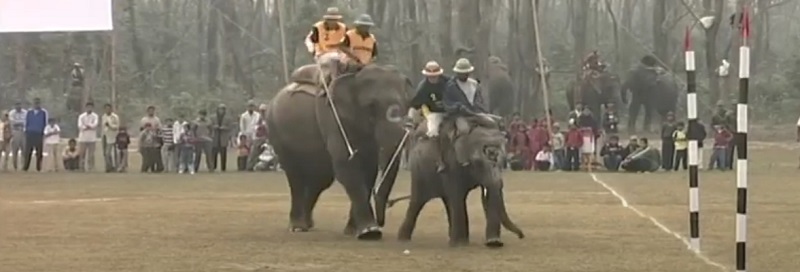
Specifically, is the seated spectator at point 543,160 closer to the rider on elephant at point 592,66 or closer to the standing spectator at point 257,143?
A: the standing spectator at point 257,143

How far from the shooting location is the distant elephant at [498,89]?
47.7 metres

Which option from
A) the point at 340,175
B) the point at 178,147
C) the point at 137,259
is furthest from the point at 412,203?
the point at 178,147

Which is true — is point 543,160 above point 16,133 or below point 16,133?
below

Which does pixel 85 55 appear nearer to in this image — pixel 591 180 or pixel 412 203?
pixel 591 180

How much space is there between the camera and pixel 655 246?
15.5 meters

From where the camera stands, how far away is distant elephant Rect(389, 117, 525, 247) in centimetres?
1522

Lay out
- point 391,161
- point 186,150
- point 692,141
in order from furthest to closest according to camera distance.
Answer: point 186,150, point 391,161, point 692,141

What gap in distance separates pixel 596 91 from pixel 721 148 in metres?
11.4

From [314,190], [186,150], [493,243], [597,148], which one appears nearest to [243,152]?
[186,150]

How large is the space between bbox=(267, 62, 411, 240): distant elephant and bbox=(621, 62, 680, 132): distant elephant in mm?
32719

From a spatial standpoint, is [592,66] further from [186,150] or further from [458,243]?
[458,243]

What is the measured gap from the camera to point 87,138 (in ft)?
119

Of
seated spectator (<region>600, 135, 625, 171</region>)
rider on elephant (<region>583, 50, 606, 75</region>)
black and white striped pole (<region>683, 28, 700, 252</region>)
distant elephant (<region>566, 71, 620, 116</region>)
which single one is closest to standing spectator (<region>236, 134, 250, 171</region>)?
seated spectator (<region>600, 135, 625, 171</region>)

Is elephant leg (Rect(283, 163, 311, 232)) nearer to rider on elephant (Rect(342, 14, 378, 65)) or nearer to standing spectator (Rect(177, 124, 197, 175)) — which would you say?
rider on elephant (Rect(342, 14, 378, 65))
